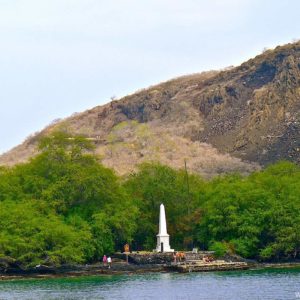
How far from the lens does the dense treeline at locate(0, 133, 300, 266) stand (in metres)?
82.1

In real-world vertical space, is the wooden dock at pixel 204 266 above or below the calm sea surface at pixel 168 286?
above

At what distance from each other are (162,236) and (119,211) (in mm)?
4851

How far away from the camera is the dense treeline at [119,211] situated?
82.1 m

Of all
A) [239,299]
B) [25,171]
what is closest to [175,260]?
[25,171]

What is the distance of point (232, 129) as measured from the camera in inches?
7293

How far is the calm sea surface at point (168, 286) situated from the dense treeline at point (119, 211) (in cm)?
634

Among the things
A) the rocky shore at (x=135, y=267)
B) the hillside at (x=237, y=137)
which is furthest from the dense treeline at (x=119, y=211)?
the hillside at (x=237, y=137)

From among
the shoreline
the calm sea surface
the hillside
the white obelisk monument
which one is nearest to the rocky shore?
the shoreline

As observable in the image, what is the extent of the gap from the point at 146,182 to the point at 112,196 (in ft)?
24.8

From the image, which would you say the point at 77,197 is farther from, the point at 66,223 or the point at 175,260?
the point at 175,260

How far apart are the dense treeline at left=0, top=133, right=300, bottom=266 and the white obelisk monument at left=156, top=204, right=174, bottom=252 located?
2.65m

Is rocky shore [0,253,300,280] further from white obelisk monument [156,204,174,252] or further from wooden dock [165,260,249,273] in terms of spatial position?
white obelisk monument [156,204,174,252]

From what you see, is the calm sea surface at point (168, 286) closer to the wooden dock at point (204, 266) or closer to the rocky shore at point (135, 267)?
the wooden dock at point (204, 266)

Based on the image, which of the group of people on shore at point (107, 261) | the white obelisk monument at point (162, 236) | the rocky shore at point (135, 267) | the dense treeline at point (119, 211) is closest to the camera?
the rocky shore at point (135, 267)
